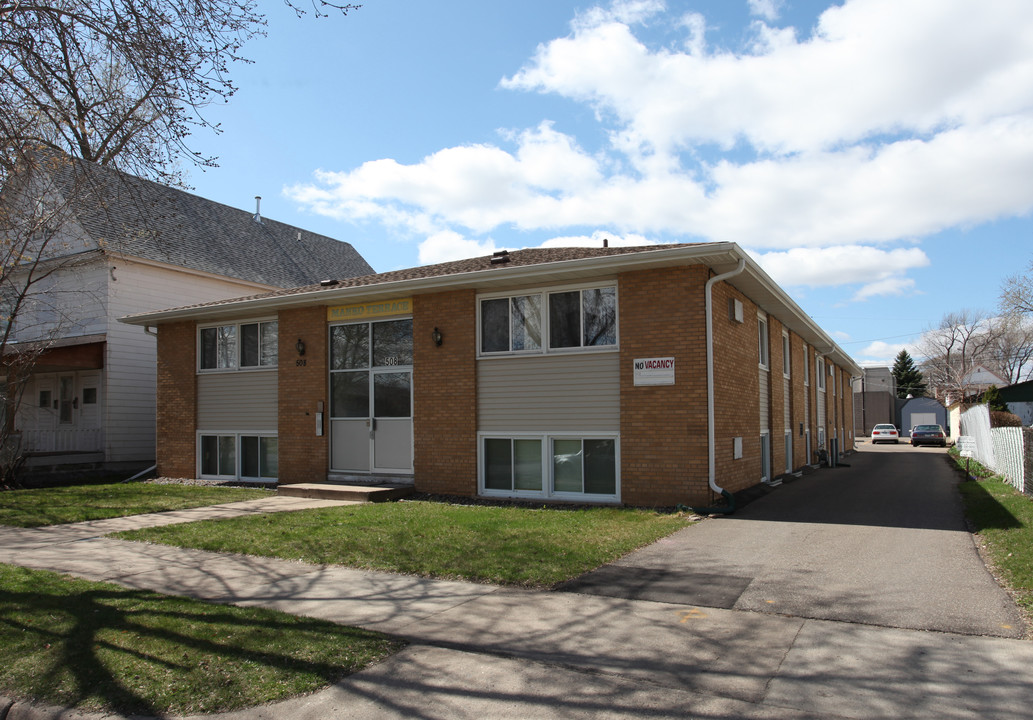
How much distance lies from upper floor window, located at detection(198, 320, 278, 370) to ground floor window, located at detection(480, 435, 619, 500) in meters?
6.27

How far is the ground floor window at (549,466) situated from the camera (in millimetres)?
12281

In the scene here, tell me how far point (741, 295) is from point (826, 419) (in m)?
14.6

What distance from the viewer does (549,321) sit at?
12852 mm

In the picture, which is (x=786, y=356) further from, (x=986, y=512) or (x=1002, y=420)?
(x=986, y=512)

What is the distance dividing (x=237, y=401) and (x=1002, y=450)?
56.2 ft

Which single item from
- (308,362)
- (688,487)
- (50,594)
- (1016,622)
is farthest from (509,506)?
(1016,622)

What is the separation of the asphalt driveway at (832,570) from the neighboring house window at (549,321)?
375 cm

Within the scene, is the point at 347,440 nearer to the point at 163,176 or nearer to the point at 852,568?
the point at 163,176

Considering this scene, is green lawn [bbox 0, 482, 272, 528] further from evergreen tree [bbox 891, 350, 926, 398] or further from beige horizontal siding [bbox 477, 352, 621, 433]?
evergreen tree [bbox 891, 350, 926, 398]

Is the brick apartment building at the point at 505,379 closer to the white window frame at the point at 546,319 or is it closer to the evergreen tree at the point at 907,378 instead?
the white window frame at the point at 546,319

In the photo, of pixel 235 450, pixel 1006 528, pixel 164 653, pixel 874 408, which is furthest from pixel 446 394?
pixel 874 408

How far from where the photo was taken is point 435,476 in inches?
542

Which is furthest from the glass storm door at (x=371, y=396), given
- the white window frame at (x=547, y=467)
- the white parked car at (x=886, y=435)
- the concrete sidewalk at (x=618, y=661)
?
the white parked car at (x=886, y=435)

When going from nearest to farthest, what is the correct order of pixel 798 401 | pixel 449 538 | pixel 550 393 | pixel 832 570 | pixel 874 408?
pixel 832 570
pixel 449 538
pixel 550 393
pixel 798 401
pixel 874 408
